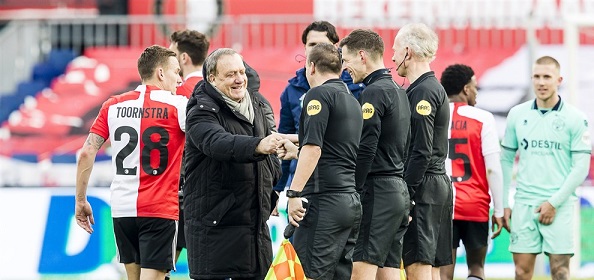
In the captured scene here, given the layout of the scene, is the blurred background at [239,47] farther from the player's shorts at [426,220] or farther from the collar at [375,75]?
the collar at [375,75]

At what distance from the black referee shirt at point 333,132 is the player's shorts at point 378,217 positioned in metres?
0.44

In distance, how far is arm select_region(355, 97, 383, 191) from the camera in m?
7.90

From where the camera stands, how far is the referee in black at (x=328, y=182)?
24.4 ft

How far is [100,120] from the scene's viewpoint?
28.8 feet

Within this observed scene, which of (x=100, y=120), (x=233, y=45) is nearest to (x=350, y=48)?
(x=100, y=120)

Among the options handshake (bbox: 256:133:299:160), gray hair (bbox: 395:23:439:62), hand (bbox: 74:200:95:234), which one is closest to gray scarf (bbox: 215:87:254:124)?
handshake (bbox: 256:133:299:160)

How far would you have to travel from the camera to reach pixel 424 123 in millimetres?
8398

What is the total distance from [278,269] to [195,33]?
3.03 meters

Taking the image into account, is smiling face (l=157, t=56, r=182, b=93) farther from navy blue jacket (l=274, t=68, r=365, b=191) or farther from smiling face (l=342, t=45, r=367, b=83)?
smiling face (l=342, t=45, r=367, b=83)

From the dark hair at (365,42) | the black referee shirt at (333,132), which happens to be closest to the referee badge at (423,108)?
the dark hair at (365,42)

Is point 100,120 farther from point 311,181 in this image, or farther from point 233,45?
point 233,45

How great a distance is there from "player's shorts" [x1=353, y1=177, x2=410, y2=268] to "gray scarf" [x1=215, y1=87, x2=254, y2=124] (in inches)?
37.9

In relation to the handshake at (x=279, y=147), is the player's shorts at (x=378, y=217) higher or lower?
lower

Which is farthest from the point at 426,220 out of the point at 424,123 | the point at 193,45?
the point at 193,45
